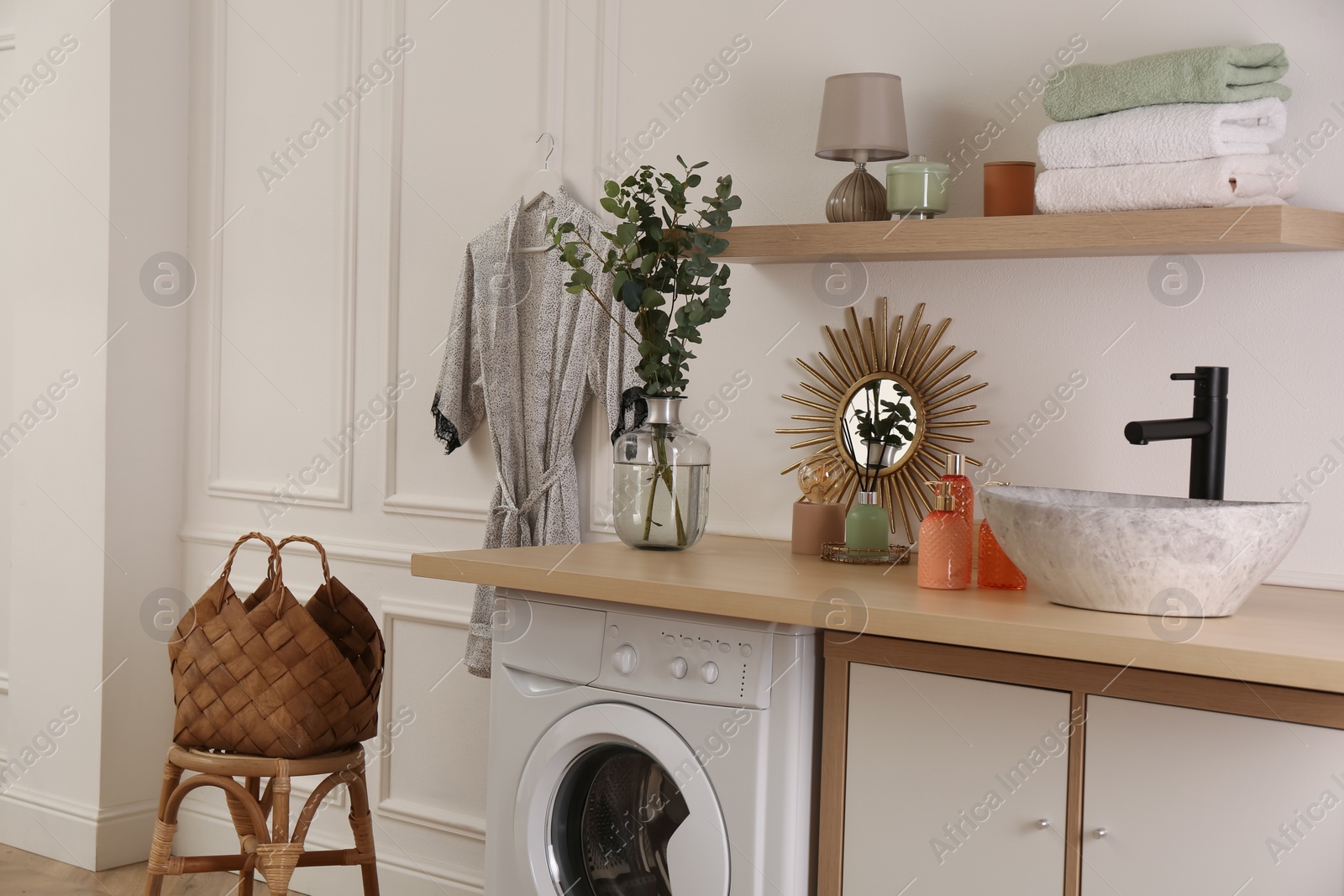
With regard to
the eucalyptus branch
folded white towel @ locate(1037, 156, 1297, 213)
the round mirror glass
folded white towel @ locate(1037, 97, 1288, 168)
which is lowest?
the round mirror glass

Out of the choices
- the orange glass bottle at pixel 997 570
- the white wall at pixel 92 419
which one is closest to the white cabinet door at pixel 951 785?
the orange glass bottle at pixel 997 570

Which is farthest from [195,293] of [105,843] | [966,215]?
[966,215]

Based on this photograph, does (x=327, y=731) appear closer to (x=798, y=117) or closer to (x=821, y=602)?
(x=821, y=602)

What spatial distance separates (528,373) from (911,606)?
1.34 m

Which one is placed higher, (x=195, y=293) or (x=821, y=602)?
→ (x=195, y=293)

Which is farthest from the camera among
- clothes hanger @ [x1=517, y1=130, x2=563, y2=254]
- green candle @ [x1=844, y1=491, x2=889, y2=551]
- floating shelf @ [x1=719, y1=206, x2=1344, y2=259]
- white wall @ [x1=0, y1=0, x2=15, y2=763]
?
white wall @ [x1=0, y1=0, x2=15, y2=763]

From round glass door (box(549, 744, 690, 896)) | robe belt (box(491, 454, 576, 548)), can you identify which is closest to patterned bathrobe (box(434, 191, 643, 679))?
robe belt (box(491, 454, 576, 548))

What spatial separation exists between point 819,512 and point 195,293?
209 centimetres

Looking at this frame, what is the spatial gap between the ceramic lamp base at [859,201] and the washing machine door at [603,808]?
0.93 metres

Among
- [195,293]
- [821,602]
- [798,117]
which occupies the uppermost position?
[798,117]

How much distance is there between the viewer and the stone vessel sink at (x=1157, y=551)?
1.49 metres

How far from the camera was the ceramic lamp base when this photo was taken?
213cm

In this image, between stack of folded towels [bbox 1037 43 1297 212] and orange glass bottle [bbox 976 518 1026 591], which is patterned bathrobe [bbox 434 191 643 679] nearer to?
orange glass bottle [bbox 976 518 1026 591]

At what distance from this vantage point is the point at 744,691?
1.77 meters
